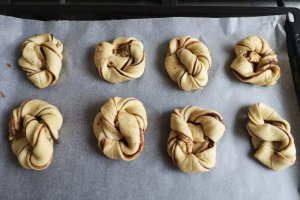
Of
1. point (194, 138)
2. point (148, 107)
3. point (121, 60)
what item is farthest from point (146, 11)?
point (194, 138)

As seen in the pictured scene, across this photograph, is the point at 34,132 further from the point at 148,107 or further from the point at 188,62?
the point at 188,62

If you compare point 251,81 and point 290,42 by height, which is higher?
point 290,42

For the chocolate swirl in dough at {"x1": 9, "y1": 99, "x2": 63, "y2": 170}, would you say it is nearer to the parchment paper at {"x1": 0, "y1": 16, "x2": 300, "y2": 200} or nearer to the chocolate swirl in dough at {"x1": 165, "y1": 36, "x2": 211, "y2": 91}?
the parchment paper at {"x1": 0, "y1": 16, "x2": 300, "y2": 200}

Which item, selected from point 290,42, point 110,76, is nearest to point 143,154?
point 110,76

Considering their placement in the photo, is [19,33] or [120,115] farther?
[19,33]

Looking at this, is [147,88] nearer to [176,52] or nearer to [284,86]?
[176,52]

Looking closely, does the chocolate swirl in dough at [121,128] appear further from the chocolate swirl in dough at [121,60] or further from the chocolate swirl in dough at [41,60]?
the chocolate swirl in dough at [41,60]
